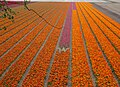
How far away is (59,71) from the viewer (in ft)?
25.4

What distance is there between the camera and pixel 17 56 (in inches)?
379

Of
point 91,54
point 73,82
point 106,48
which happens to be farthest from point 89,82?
point 106,48

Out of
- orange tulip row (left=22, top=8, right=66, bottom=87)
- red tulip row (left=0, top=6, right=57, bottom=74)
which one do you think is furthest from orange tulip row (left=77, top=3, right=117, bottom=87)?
red tulip row (left=0, top=6, right=57, bottom=74)

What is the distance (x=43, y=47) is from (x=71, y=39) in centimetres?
240

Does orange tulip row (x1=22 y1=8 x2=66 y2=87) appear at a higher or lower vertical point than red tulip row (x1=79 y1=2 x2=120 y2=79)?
higher

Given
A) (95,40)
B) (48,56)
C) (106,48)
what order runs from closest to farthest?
(48,56) < (106,48) < (95,40)

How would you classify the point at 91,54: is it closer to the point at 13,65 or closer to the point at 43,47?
the point at 43,47

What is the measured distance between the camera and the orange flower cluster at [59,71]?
22.3 ft

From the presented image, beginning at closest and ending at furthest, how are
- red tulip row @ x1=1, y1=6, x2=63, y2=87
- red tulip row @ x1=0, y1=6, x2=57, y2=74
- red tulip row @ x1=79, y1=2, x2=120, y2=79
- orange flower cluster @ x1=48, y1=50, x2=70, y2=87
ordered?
1. orange flower cluster @ x1=48, y1=50, x2=70, y2=87
2. red tulip row @ x1=1, y1=6, x2=63, y2=87
3. red tulip row @ x1=79, y1=2, x2=120, y2=79
4. red tulip row @ x1=0, y1=6, x2=57, y2=74

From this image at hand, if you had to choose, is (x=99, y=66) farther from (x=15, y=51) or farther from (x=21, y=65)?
(x=15, y=51)

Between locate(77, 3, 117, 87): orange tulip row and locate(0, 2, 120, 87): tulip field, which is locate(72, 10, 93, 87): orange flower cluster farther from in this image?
locate(77, 3, 117, 87): orange tulip row

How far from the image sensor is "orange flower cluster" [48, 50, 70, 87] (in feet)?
22.3

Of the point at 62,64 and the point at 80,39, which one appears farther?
the point at 80,39

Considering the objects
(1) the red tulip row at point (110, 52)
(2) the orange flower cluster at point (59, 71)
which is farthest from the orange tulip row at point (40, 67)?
(1) the red tulip row at point (110, 52)
